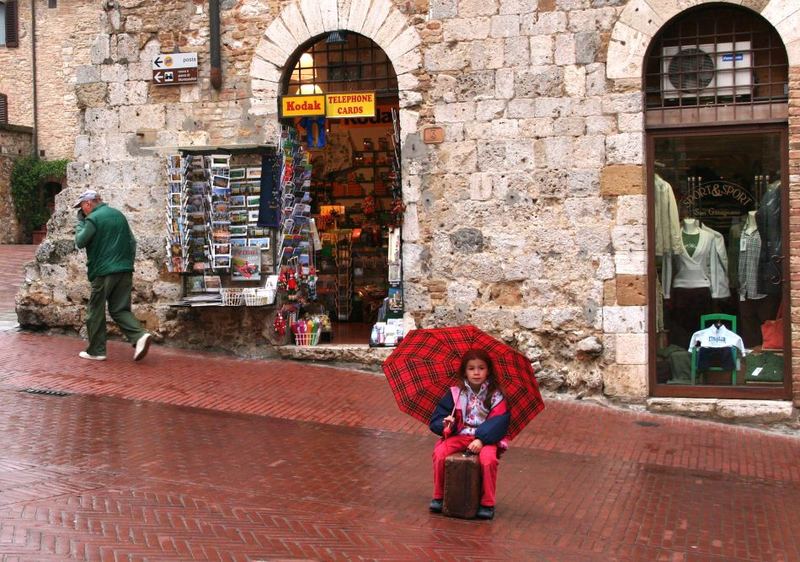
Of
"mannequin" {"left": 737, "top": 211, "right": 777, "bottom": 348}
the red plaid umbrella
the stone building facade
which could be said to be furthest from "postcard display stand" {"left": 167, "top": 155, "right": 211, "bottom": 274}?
"mannequin" {"left": 737, "top": 211, "right": 777, "bottom": 348}

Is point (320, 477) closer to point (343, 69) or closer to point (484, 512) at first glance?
point (484, 512)

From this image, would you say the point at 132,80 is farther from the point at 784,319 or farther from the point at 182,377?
the point at 784,319

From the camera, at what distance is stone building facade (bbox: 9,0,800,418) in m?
10.1

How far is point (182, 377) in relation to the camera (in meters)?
10.4

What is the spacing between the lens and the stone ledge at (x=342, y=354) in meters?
11.1

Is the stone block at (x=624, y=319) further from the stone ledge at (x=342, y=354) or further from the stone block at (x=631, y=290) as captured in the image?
the stone ledge at (x=342, y=354)

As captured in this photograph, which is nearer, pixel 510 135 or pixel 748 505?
pixel 748 505

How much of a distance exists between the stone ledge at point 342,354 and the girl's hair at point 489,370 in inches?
184

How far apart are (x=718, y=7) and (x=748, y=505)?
17.3 ft

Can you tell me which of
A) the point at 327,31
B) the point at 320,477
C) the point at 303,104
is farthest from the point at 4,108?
the point at 320,477

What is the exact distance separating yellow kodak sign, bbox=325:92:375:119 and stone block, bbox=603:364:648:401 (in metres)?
3.94

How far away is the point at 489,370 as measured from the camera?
20.4 feet

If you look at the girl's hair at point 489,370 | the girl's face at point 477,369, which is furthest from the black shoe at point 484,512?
the girl's face at point 477,369

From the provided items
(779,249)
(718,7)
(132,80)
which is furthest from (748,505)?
(132,80)
